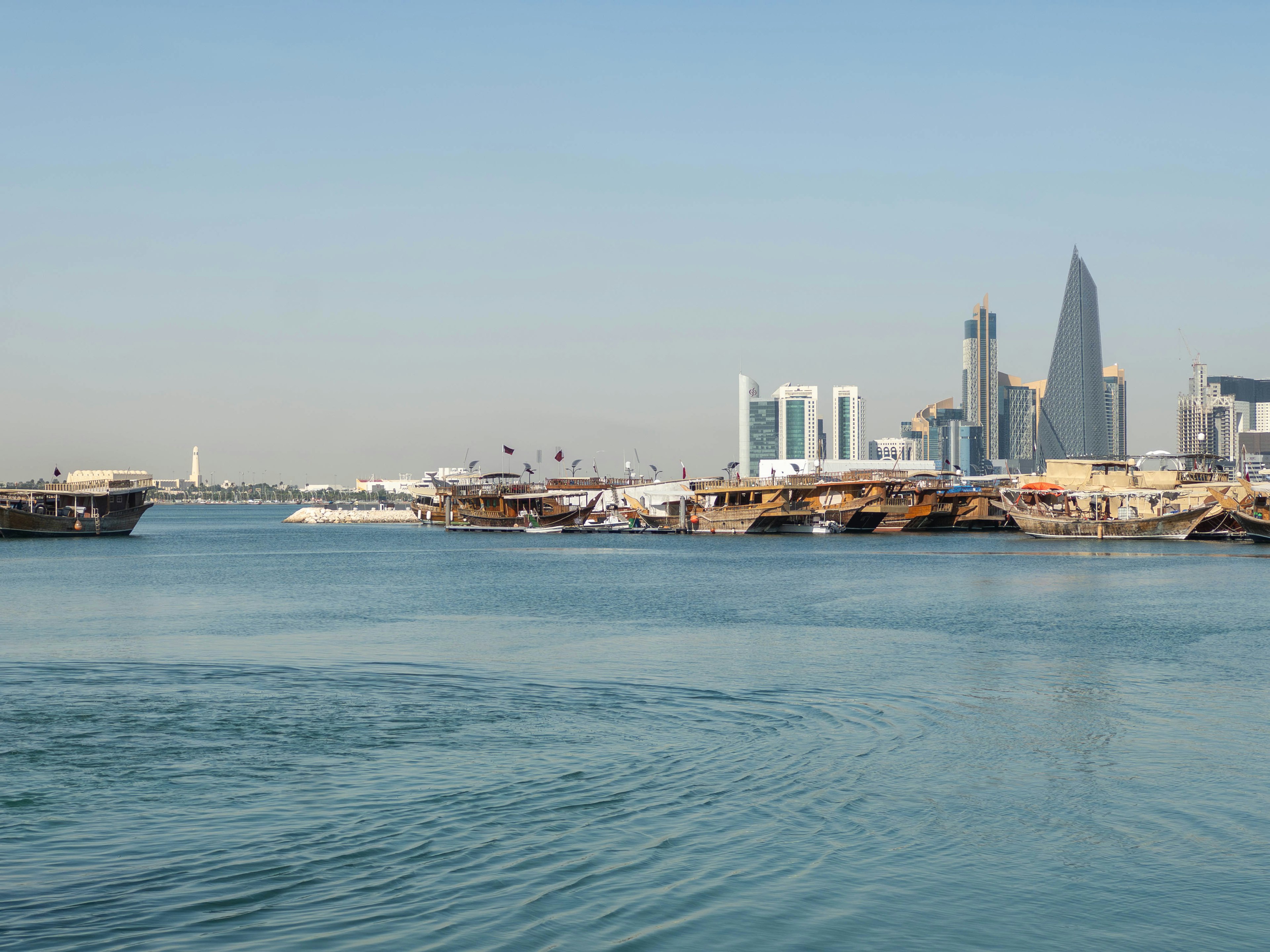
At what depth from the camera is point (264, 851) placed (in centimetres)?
1540

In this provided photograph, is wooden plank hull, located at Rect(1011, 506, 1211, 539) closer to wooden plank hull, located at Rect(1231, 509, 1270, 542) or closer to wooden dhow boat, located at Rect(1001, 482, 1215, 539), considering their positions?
wooden dhow boat, located at Rect(1001, 482, 1215, 539)

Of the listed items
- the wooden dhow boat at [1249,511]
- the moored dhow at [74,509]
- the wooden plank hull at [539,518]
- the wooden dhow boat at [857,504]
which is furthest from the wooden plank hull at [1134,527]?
the moored dhow at [74,509]

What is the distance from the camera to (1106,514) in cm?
11175

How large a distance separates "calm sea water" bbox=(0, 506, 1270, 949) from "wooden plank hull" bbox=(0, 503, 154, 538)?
84.4 metres

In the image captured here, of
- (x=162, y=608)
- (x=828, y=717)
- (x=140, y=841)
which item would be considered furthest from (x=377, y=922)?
(x=162, y=608)

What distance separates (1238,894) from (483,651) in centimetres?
2534

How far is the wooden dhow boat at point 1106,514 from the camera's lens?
342 feet

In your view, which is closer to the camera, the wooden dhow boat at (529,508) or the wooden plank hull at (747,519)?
the wooden plank hull at (747,519)

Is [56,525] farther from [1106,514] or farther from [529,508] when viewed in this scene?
[1106,514]

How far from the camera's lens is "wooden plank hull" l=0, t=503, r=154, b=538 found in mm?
118812

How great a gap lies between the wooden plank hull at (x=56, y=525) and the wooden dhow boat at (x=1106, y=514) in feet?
338

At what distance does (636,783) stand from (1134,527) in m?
98.1

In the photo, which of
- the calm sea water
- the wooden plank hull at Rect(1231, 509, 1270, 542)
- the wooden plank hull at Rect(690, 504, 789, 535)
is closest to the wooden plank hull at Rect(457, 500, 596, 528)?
the wooden plank hull at Rect(690, 504, 789, 535)

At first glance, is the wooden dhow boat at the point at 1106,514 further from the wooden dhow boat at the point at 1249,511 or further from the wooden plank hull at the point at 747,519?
the wooden plank hull at the point at 747,519
